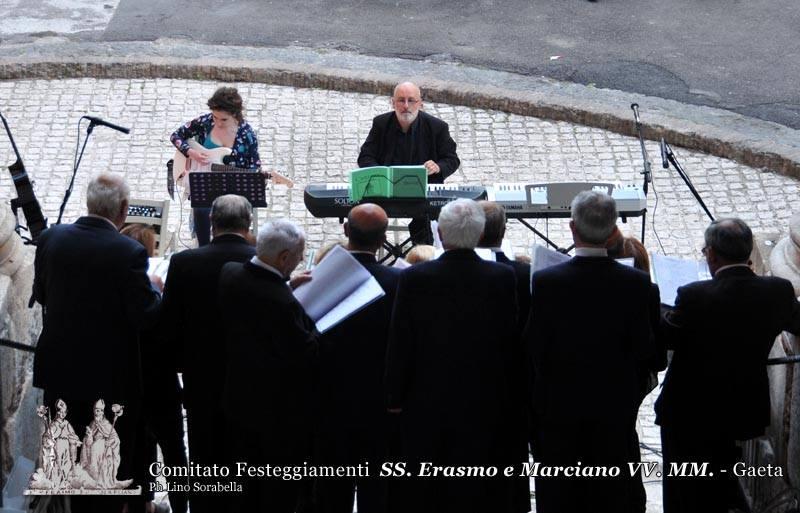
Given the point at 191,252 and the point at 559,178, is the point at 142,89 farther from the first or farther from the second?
the point at 191,252

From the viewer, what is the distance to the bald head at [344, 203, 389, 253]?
6.20m

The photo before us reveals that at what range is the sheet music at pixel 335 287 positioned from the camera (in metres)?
6.06

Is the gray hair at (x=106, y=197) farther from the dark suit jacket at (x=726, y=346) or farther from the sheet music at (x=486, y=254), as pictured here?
the dark suit jacket at (x=726, y=346)

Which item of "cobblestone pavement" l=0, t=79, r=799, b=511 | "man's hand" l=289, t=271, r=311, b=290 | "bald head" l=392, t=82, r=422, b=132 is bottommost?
"man's hand" l=289, t=271, r=311, b=290

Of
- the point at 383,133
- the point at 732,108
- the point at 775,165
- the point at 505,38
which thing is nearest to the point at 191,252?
the point at 383,133

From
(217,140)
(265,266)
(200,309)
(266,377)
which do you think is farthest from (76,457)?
(217,140)

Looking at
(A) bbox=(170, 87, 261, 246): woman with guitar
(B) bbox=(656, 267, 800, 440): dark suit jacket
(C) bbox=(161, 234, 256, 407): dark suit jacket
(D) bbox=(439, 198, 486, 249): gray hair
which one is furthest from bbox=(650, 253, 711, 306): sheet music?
(A) bbox=(170, 87, 261, 246): woman with guitar

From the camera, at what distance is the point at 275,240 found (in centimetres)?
593

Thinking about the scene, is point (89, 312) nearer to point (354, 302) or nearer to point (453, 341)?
point (354, 302)

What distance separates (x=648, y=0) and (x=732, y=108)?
3.66 meters

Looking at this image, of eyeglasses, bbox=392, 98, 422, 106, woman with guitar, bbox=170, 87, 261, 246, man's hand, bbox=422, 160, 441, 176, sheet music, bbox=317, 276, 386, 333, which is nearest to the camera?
sheet music, bbox=317, 276, 386, 333

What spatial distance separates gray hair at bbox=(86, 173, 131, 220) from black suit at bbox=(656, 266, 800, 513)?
2.73 metres

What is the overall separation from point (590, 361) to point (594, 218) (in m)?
0.67

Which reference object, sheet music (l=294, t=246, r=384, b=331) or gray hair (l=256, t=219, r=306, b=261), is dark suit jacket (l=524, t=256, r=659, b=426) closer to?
sheet music (l=294, t=246, r=384, b=331)
